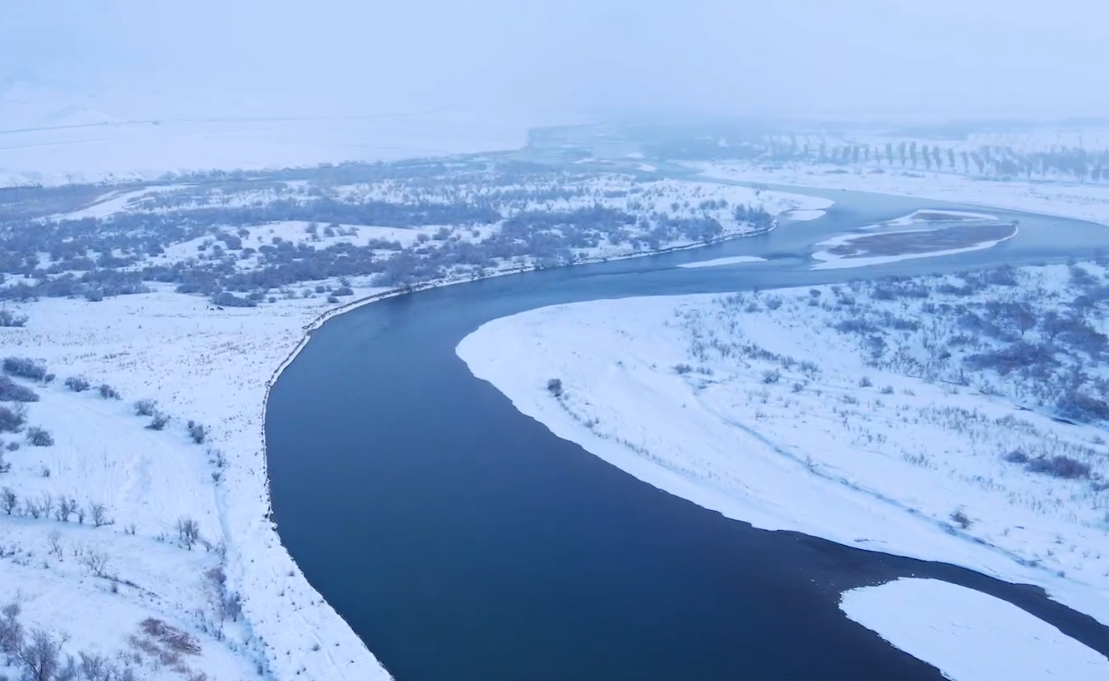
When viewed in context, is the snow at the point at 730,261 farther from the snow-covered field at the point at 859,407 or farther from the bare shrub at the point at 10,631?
the bare shrub at the point at 10,631

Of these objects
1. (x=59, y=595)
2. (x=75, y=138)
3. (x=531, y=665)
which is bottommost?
(x=531, y=665)

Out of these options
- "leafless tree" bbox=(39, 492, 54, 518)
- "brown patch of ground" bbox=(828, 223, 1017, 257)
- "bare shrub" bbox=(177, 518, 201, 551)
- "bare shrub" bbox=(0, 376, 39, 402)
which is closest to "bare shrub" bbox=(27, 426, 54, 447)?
"bare shrub" bbox=(0, 376, 39, 402)

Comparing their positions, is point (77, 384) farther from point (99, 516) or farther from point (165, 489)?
point (99, 516)

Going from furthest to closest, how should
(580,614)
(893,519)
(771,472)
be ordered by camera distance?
1. (771,472)
2. (893,519)
3. (580,614)

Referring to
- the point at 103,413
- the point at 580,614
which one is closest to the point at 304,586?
the point at 580,614

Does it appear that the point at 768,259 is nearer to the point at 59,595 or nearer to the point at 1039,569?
the point at 1039,569
